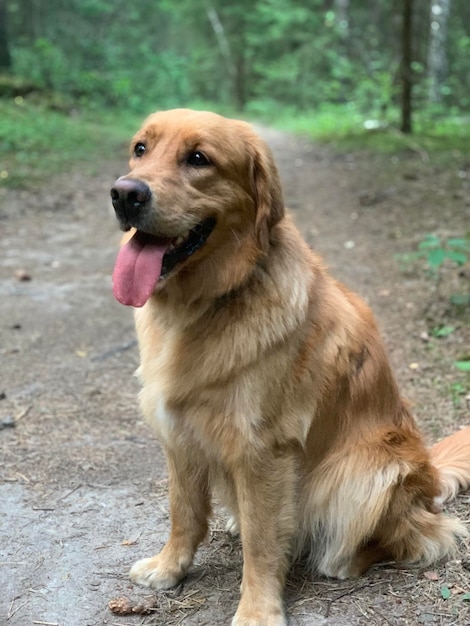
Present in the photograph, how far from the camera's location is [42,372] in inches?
188

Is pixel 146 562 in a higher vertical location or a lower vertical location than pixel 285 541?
lower

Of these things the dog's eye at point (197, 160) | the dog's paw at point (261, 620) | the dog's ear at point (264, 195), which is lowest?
the dog's paw at point (261, 620)

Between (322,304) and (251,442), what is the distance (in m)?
0.65

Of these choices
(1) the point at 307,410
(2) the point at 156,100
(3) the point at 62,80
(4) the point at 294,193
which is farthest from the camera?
(2) the point at 156,100

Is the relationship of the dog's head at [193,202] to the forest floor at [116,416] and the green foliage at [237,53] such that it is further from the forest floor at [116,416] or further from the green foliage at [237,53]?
the green foliage at [237,53]

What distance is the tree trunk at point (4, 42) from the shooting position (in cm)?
1656

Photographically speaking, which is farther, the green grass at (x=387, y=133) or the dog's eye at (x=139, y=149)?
the green grass at (x=387, y=133)

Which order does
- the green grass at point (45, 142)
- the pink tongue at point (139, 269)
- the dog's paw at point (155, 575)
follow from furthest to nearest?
the green grass at point (45, 142) → the dog's paw at point (155, 575) → the pink tongue at point (139, 269)

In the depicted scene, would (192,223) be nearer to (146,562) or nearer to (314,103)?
(146,562)

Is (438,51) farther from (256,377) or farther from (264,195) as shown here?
(256,377)

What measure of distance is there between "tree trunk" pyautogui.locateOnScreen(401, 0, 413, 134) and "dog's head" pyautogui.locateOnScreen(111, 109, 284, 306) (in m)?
11.5

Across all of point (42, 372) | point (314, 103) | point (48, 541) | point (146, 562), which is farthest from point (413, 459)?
point (314, 103)

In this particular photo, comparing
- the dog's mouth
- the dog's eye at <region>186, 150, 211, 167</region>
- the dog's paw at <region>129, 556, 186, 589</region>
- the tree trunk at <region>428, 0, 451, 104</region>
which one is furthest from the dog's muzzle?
the tree trunk at <region>428, 0, 451, 104</region>

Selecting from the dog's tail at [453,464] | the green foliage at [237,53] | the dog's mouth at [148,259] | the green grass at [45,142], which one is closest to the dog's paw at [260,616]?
the dog's tail at [453,464]
